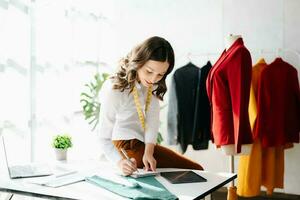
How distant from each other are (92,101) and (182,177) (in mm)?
2202

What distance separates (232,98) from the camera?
2949mm

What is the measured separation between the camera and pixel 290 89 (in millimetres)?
3584

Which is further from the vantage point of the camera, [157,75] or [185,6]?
[185,6]

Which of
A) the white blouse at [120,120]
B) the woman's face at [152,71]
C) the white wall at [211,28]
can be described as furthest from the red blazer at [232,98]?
the white wall at [211,28]

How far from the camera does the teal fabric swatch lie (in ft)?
5.49

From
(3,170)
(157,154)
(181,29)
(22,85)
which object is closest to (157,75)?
(157,154)

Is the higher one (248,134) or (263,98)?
(263,98)

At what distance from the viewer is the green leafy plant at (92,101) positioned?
3.90 meters

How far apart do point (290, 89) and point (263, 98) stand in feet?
0.90

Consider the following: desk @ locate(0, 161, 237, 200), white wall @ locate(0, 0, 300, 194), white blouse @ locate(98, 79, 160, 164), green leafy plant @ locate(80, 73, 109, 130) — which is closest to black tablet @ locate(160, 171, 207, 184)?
desk @ locate(0, 161, 237, 200)

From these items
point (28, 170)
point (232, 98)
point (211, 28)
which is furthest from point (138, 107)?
point (211, 28)

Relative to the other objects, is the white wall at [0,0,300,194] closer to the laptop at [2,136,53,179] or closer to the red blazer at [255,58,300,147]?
the red blazer at [255,58,300,147]

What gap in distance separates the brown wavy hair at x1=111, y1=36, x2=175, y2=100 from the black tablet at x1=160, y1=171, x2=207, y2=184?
536mm

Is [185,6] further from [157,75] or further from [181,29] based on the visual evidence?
→ [157,75]
